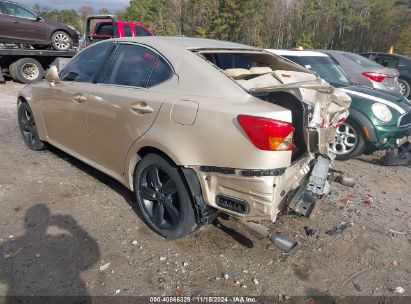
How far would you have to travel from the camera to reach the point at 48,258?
2.79 meters

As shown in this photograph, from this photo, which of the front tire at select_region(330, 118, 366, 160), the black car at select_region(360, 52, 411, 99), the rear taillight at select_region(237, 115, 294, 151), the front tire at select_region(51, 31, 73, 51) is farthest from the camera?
the black car at select_region(360, 52, 411, 99)

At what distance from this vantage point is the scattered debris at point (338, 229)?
3398 mm

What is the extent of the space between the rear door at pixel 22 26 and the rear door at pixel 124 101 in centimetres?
847

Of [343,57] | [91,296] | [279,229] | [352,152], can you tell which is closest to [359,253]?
[279,229]

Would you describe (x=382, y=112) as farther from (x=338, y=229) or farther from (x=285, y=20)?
(x=285, y=20)

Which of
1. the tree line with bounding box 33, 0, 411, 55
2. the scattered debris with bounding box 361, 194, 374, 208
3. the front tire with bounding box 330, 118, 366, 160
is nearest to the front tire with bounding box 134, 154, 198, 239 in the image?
the scattered debris with bounding box 361, 194, 374, 208

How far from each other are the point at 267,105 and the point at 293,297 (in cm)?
142

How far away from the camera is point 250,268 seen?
2820mm

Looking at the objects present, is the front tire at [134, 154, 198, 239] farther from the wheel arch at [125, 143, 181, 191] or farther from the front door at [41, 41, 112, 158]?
the front door at [41, 41, 112, 158]

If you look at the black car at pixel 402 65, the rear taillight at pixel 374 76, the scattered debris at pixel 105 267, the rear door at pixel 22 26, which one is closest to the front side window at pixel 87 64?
the scattered debris at pixel 105 267

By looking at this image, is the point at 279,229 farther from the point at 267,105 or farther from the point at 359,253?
the point at 267,105

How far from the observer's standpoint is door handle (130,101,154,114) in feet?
9.53

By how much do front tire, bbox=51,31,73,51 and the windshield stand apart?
834 cm

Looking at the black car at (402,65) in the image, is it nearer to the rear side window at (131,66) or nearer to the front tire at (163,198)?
the rear side window at (131,66)
